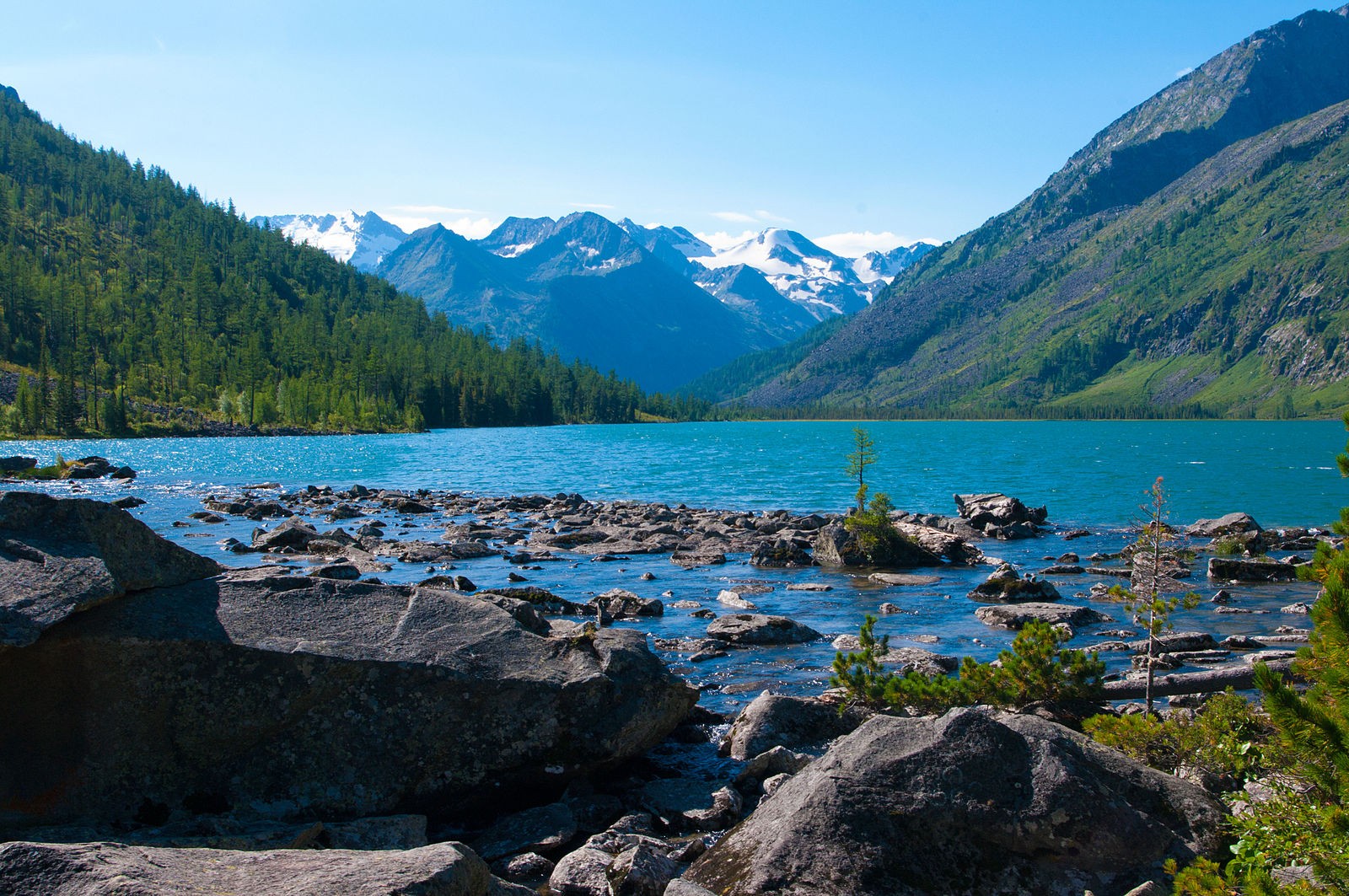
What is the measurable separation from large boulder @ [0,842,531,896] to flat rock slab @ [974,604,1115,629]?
24660mm

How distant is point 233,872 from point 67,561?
5.99m

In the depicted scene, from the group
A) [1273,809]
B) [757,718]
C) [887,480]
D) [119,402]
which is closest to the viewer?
[1273,809]

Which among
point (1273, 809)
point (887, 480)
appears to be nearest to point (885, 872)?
point (1273, 809)

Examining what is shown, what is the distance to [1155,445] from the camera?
18250cm

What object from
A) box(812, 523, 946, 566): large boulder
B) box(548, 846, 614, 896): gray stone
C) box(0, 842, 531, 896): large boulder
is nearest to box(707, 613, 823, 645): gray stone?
box(548, 846, 614, 896): gray stone

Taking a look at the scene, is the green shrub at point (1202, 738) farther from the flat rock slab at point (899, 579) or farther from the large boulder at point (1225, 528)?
the large boulder at point (1225, 528)

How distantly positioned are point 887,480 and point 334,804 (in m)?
92.1

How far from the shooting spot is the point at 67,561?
36.0ft

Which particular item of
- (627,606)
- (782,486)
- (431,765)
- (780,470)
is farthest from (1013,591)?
(780,470)

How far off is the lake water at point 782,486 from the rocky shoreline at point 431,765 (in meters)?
6.75

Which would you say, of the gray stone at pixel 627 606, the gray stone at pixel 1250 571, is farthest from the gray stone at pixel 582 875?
the gray stone at pixel 1250 571

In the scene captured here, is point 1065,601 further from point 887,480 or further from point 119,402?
point 119,402

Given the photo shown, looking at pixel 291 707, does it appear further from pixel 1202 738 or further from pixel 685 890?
pixel 1202 738

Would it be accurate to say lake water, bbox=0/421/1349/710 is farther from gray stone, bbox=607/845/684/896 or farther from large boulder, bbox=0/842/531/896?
large boulder, bbox=0/842/531/896
